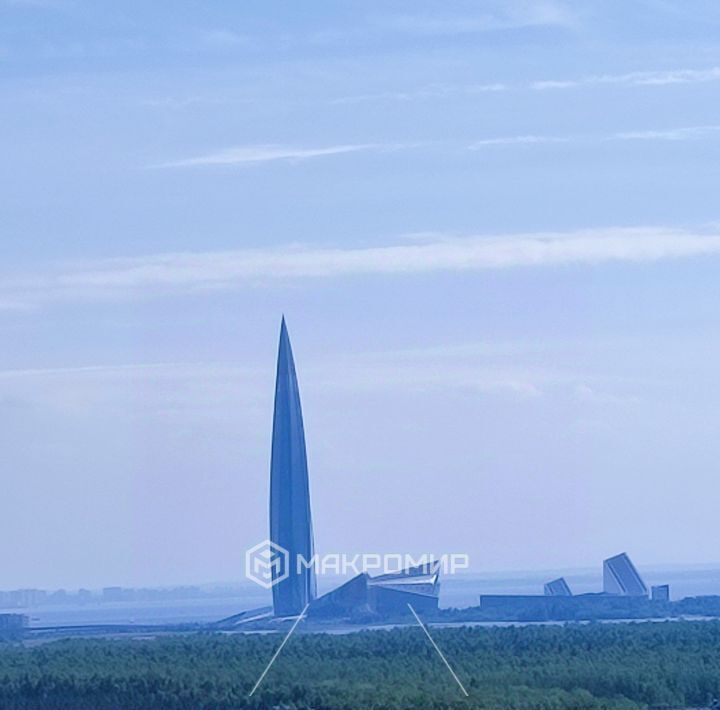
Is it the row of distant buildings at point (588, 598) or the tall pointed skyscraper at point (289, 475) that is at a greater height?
the tall pointed skyscraper at point (289, 475)

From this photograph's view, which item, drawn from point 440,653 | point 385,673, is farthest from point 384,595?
point 385,673

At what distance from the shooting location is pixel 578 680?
56.2m

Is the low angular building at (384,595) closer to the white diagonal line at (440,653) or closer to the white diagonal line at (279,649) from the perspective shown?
the white diagonal line at (279,649)

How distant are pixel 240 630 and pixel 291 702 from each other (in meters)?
64.6

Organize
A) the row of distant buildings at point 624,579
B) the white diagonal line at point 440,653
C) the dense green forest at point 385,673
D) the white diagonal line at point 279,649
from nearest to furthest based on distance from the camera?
1. the dense green forest at point 385,673
2. the white diagonal line at point 440,653
3. the white diagonal line at point 279,649
4. the row of distant buildings at point 624,579

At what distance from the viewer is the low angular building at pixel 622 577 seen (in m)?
130

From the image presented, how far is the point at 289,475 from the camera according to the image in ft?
434

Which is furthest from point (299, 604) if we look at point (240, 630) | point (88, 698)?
point (88, 698)

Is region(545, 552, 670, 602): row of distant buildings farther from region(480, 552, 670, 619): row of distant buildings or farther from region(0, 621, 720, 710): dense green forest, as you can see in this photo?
region(0, 621, 720, 710): dense green forest

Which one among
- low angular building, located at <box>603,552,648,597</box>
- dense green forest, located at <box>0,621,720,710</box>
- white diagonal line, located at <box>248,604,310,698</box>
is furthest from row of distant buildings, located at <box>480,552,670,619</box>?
dense green forest, located at <box>0,621,720,710</box>

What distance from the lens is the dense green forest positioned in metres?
50.8

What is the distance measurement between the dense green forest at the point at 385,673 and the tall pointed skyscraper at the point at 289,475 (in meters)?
47.6

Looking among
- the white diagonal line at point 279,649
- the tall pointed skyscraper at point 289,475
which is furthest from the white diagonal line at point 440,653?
the tall pointed skyscraper at point 289,475

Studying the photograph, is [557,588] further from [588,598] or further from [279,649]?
[279,649]
